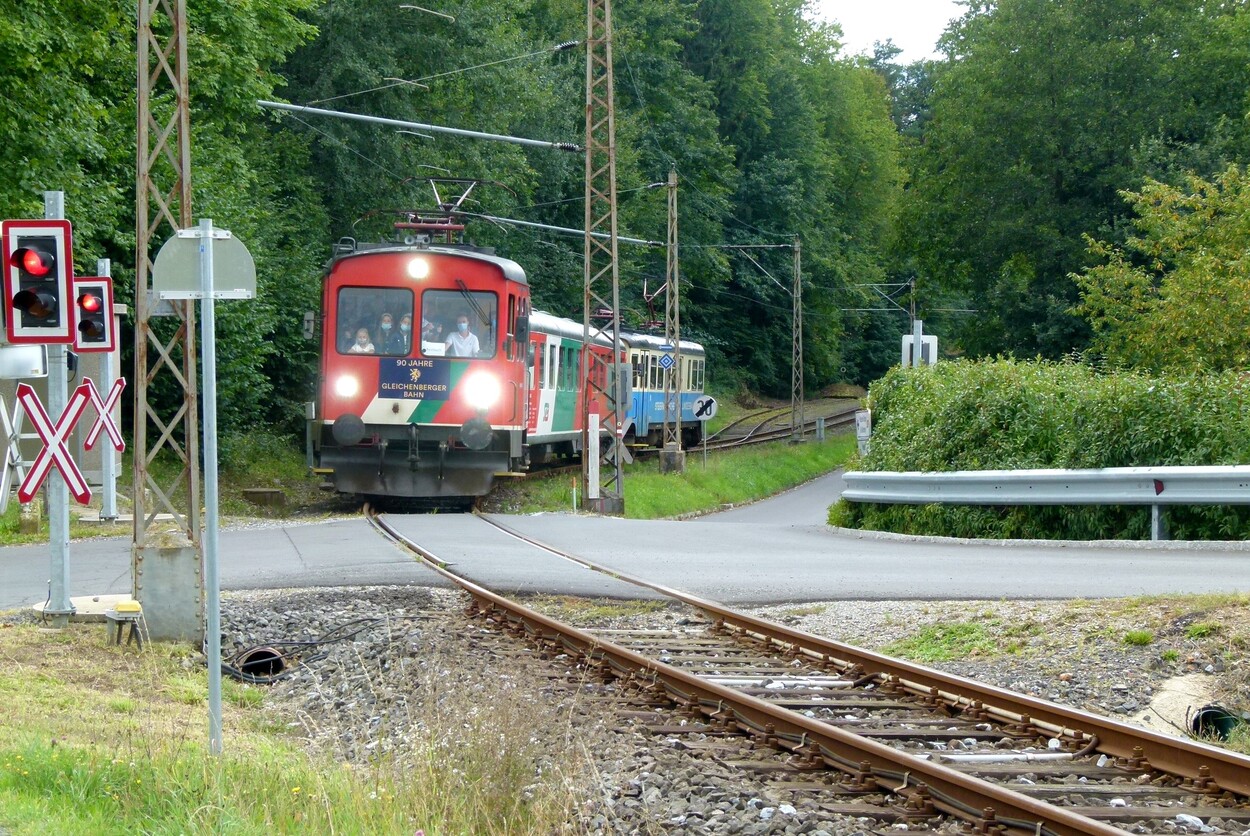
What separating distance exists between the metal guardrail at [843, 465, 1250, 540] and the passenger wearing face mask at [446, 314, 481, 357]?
6565 millimetres

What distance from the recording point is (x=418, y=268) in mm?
22625

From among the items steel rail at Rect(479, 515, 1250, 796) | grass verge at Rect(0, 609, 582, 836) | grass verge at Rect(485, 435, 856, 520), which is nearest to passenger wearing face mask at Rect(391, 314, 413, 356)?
grass verge at Rect(485, 435, 856, 520)

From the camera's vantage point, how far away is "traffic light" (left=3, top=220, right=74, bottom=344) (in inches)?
384

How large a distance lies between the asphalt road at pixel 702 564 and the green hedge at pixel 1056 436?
776 millimetres

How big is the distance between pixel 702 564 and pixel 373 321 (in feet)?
31.0

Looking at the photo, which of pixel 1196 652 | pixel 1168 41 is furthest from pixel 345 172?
pixel 1196 652

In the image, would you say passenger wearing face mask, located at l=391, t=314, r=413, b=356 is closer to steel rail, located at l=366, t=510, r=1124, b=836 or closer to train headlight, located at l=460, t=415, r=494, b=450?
train headlight, located at l=460, t=415, r=494, b=450

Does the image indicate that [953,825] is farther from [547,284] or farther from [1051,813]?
[547,284]

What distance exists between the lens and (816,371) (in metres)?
72.9

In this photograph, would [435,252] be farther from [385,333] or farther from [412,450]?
[412,450]

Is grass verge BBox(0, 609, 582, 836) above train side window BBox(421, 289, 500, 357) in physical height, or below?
below

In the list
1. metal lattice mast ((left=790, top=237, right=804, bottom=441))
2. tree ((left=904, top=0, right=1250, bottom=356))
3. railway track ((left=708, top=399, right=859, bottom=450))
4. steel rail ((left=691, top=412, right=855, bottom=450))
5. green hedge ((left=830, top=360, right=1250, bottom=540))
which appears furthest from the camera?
metal lattice mast ((left=790, top=237, right=804, bottom=441))

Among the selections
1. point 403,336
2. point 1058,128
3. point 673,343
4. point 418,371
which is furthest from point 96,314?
point 1058,128

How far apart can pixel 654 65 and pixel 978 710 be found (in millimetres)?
54771
